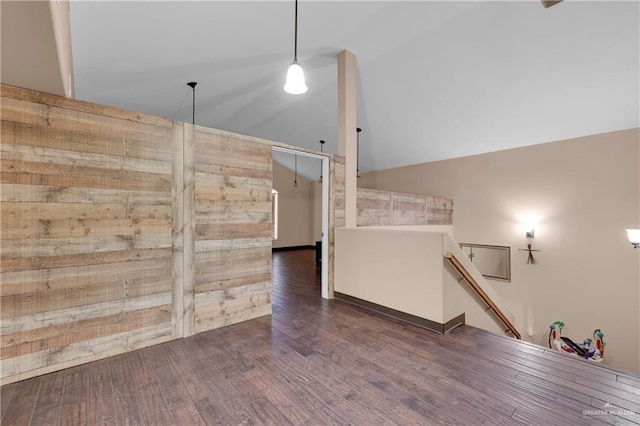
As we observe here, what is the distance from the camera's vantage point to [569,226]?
5285 mm

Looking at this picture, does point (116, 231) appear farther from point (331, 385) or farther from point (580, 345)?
point (580, 345)

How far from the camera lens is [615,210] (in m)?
4.79

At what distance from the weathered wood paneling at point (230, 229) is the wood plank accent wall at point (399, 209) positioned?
197 cm

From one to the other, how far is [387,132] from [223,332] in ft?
17.2

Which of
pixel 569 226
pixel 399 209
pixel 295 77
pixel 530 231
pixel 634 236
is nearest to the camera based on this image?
pixel 295 77

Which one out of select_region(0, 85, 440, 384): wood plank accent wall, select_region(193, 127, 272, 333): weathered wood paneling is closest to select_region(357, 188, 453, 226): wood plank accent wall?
select_region(193, 127, 272, 333): weathered wood paneling

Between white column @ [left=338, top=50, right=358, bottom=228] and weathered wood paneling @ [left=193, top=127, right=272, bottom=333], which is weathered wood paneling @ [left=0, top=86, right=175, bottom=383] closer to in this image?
weathered wood paneling @ [left=193, top=127, right=272, bottom=333]

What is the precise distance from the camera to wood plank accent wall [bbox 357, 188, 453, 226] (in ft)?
16.0

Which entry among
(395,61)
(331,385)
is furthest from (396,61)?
(331,385)

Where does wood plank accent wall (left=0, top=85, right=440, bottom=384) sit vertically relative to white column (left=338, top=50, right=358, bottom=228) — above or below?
below

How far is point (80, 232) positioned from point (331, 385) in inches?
89.4

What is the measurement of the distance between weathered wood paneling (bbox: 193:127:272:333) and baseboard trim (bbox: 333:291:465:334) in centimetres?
121

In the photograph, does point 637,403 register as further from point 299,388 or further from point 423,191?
point 423,191

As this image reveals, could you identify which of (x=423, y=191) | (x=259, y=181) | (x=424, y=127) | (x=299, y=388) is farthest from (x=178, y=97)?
(x=423, y=191)
